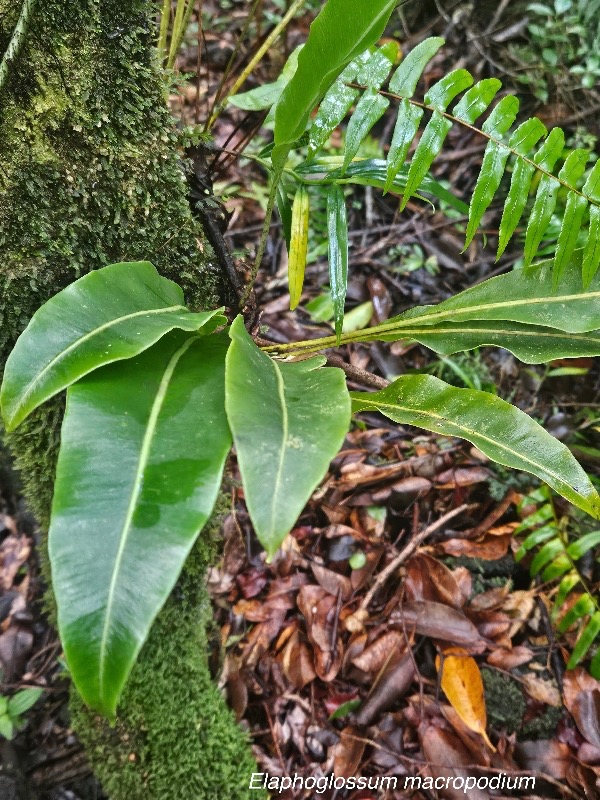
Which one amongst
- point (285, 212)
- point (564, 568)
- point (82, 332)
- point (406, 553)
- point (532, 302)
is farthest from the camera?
point (406, 553)

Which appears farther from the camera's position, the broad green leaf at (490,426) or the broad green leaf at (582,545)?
the broad green leaf at (582,545)

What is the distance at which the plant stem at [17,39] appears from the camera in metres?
0.78

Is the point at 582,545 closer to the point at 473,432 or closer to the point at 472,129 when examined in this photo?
the point at 473,432

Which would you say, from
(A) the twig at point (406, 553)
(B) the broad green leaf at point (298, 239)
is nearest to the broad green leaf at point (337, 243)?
(B) the broad green leaf at point (298, 239)

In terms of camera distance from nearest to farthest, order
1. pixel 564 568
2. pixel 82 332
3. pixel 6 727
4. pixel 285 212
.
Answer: pixel 82 332
pixel 285 212
pixel 6 727
pixel 564 568

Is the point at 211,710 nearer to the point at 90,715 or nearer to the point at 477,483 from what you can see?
the point at 90,715

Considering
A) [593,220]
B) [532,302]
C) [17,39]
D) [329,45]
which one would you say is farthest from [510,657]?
[17,39]

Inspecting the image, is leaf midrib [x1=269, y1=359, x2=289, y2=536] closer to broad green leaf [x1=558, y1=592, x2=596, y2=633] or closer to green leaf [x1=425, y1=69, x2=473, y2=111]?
green leaf [x1=425, y1=69, x2=473, y2=111]

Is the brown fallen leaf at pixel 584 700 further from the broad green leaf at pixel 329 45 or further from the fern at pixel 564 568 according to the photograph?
the broad green leaf at pixel 329 45

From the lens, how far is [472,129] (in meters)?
1.01

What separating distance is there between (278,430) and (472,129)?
71cm

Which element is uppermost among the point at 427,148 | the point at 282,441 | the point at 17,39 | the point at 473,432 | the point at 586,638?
the point at 17,39

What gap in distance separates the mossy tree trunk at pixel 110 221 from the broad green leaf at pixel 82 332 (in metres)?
0.15

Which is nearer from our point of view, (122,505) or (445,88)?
(122,505)
